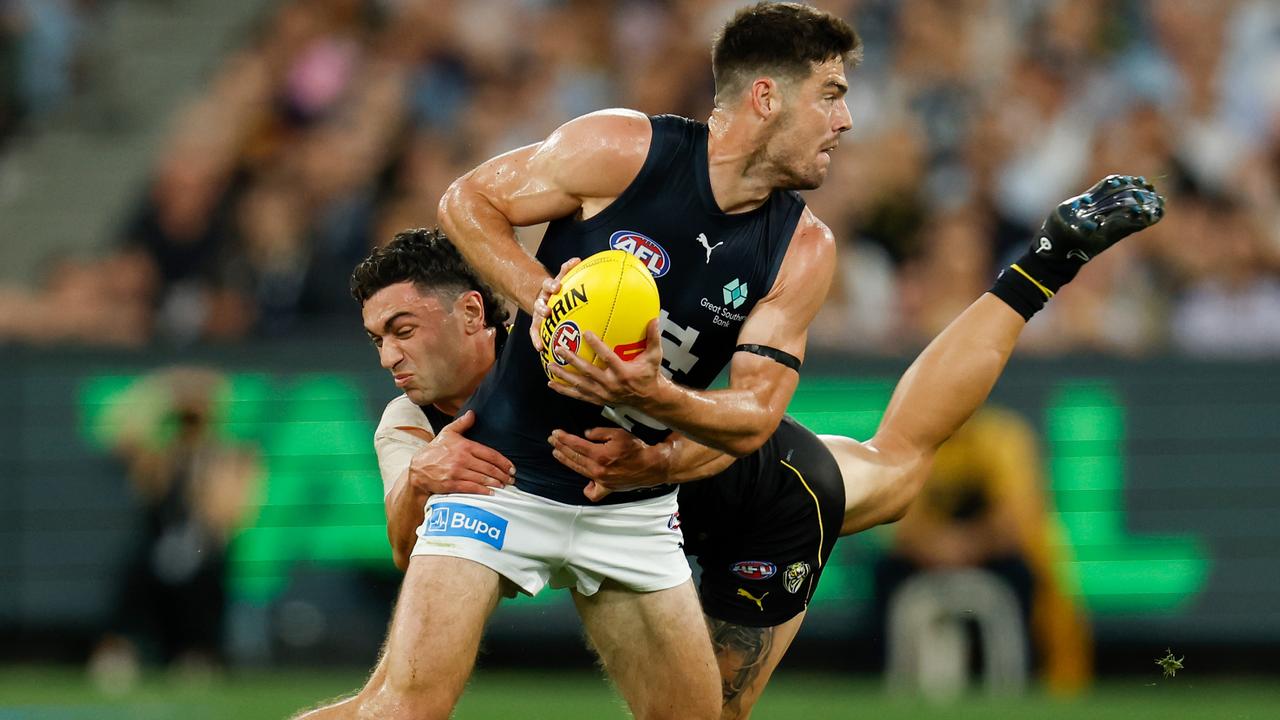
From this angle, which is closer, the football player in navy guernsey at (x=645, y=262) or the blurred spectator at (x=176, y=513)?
the football player in navy guernsey at (x=645, y=262)

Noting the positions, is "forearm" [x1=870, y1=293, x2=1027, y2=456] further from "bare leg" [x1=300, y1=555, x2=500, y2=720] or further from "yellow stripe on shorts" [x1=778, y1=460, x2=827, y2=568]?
"bare leg" [x1=300, y1=555, x2=500, y2=720]

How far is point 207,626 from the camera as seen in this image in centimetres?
1248

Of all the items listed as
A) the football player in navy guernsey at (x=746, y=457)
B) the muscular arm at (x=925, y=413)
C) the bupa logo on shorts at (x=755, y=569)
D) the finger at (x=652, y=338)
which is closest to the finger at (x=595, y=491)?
the football player in navy guernsey at (x=746, y=457)

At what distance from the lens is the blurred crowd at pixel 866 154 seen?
12672 mm

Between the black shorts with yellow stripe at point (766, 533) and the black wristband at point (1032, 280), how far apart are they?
111 centimetres

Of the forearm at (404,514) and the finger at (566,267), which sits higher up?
the finger at (566,267)

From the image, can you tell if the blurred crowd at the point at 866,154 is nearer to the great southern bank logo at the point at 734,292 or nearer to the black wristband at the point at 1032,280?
the black wristband at the point at 1032,280

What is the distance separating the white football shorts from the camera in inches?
249

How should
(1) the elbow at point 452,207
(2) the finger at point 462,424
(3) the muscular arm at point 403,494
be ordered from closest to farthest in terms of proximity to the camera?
(1) the elbow at point 452,207
(2) the finger at point 462,424
(3) the muscular arm at point 403,494

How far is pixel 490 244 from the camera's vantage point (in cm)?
626

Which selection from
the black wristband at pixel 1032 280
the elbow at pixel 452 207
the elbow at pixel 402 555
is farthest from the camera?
the black wristband at pixel 1032 280

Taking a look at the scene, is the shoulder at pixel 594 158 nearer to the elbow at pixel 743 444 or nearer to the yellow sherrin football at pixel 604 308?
the yellow sherrin football at pixel 604 308

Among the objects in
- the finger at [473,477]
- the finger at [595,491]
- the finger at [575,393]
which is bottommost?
the finger at [473,477]

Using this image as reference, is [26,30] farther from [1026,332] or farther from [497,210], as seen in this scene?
[497,210]
